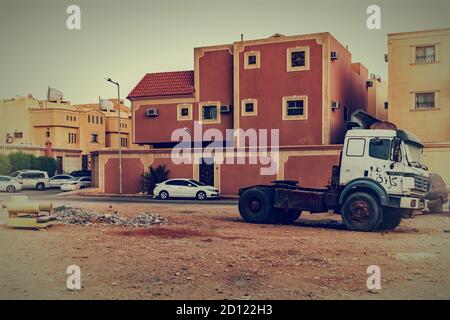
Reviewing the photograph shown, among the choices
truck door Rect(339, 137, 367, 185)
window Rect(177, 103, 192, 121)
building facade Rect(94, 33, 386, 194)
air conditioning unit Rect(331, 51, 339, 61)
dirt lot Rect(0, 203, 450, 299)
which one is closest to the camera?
dirt lot Rect(0, 203, 450, 299)

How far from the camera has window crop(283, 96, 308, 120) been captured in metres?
35.8

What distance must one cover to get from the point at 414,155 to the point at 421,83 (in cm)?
1947

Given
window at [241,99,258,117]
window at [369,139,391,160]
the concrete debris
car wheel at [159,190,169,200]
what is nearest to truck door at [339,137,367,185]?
window at [369,139,391,160]

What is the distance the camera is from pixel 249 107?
37500 millimetres

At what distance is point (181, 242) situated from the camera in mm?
14711

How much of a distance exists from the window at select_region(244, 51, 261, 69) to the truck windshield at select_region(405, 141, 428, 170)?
20960 millimetres

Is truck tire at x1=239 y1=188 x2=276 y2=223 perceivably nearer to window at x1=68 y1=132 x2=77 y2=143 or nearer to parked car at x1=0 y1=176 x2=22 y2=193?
parked car at x1=0 y1=176 x2=22 y2=193

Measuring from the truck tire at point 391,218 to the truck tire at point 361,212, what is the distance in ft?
3.25

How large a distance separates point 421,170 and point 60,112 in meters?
47.3

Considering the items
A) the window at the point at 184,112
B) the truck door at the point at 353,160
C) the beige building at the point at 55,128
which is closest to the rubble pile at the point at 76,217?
the truck door at the point at 353,160

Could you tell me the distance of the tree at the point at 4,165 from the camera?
1414 inches

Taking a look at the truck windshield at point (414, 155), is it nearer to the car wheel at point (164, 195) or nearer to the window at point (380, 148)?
the window at point (380, 148)
